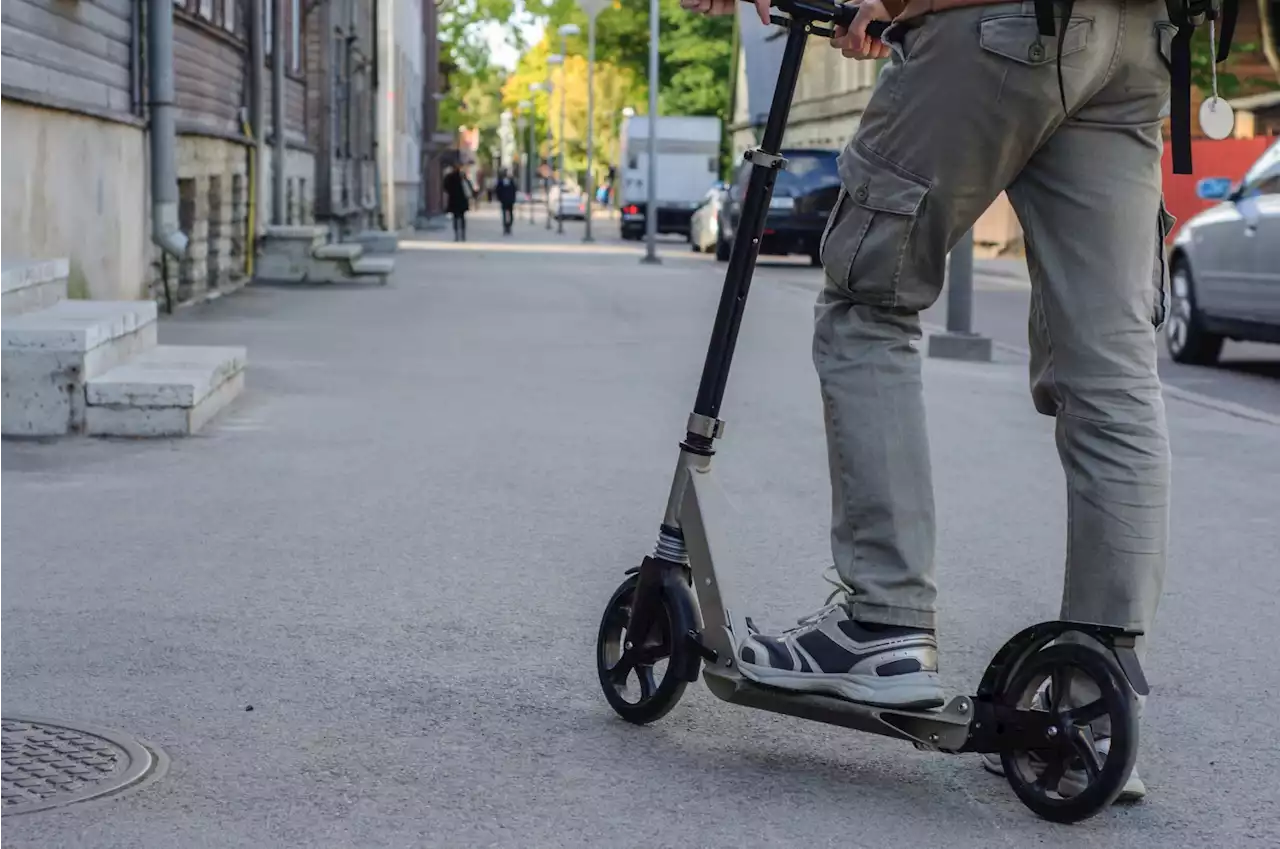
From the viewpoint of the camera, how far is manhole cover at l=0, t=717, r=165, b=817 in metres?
3.53

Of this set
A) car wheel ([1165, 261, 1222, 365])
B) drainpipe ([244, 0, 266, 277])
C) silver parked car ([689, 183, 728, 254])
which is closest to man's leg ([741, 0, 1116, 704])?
car wheel ([1165, 261, 1222, 365])

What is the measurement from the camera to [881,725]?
355cm

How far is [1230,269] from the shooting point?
13758 mm

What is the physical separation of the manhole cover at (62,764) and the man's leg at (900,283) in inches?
42.0

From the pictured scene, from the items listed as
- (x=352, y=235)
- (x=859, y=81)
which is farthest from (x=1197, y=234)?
(x=859, y=81)

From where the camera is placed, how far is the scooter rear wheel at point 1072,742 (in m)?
3.33

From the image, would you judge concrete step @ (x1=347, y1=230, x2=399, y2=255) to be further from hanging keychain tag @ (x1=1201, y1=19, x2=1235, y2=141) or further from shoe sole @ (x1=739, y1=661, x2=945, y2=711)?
shoe sole @ (x1=739, y1=661, x2=945, y2=711)

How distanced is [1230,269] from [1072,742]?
10874 mm

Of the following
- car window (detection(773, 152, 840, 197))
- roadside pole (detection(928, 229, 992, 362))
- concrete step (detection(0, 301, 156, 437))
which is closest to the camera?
concrete step (detection(0, 301, 156, 437))

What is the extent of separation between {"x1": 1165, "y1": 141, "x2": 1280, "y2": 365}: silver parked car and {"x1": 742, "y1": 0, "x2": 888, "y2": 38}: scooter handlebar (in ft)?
31.4

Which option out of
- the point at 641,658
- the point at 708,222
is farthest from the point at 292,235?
the point at 641,658

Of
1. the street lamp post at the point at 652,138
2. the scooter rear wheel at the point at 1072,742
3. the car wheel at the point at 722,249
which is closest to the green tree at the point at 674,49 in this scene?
the street lamp post at the point at 652,138

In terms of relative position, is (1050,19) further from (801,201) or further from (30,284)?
(801,201)

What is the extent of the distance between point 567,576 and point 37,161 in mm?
7882
